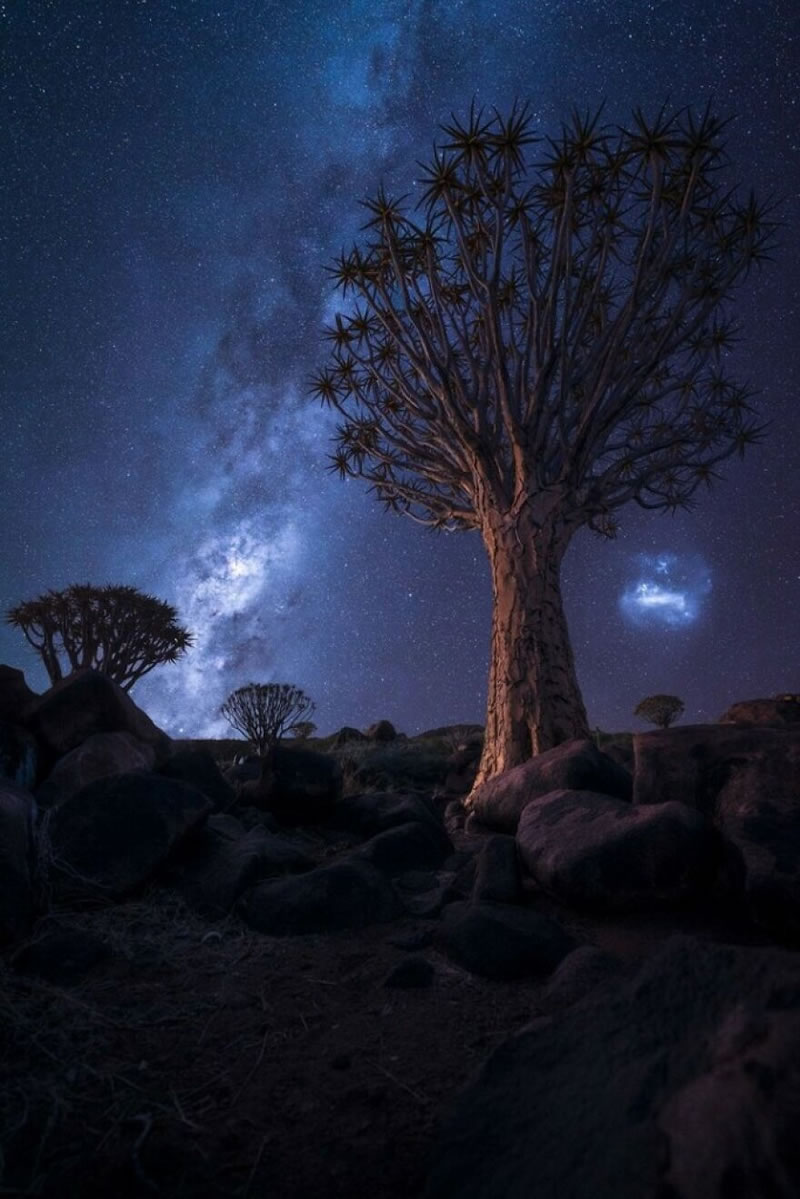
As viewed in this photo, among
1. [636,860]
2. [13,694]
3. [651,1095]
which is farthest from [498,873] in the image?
[13,694]

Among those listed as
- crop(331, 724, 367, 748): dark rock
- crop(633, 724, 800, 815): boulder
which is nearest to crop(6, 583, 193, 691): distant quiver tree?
crop(331, 724, 367, 748): dark rock

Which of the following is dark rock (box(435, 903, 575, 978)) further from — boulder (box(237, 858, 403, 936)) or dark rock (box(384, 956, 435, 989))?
boulder (box(237, 858, 403, 936))

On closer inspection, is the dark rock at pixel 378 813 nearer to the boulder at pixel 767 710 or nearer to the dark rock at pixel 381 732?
the boulder at pixel 767 710

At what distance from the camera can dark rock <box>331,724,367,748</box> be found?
64.4 ft

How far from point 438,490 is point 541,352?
323 centimetres

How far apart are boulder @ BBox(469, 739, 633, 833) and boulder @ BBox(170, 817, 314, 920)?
1.90m

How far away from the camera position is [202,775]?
6547 millimetres

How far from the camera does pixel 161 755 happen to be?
335 inches

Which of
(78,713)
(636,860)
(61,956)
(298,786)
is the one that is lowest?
(61,956)

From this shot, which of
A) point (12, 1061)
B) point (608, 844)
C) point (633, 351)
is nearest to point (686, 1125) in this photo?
point (12, 1061)

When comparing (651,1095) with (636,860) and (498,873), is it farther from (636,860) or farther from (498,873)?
(498,873)

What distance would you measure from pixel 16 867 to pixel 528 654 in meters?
5.45

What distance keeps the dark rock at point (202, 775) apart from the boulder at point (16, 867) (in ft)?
10.1

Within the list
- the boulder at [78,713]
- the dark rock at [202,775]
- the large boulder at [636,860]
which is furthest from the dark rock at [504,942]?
the boulder at [78,713]
